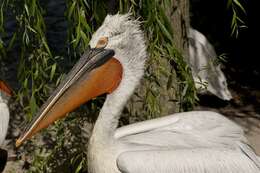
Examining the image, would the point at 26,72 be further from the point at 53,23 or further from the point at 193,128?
the point at 53,23

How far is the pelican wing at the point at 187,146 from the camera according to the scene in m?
2.35

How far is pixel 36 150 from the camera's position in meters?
3.73

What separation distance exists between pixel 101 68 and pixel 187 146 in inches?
20.6

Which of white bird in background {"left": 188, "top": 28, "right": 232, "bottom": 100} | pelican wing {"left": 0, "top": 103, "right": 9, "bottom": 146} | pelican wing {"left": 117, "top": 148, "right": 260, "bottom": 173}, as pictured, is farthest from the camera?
white bird in background {"left": 188, "top": 28, "right": 232, "bottom": 100}

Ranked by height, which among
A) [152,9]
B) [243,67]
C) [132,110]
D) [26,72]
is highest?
[152,9]

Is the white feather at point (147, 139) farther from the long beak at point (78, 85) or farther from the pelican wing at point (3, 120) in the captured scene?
the pelican wing at point (3, 120)

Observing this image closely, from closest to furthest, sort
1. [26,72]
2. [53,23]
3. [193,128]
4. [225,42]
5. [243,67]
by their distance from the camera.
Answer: [193,128]
[26,72]
[243,67]
[225,42]
[53,23]

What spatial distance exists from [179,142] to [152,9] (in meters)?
0.64

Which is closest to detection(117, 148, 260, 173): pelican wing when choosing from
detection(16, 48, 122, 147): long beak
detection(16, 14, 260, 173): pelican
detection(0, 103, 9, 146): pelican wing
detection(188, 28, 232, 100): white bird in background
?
detection(16, 14, 260, 173): pelican

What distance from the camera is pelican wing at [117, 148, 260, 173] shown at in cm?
233

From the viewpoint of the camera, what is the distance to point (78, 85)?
238 centimetres

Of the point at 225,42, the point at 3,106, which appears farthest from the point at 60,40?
the point at 3,106

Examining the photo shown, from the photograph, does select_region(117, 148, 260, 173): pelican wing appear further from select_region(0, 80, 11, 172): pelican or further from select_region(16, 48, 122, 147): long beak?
select_region(0, 80, 11, 172): pelican

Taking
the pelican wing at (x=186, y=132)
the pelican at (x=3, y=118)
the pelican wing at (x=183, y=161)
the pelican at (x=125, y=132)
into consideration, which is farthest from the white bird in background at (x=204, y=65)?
the pelican wing at (x=183, y=161)
